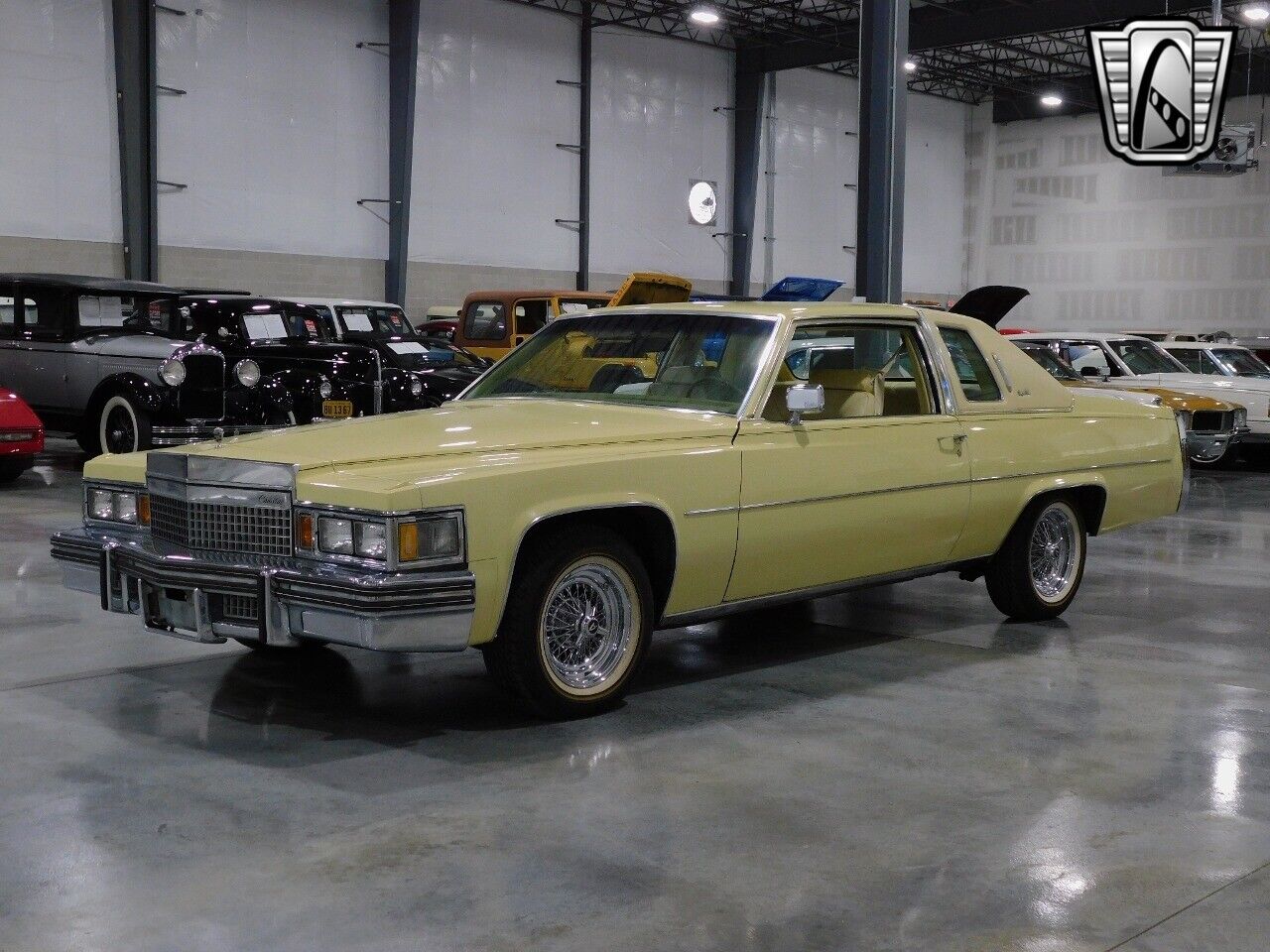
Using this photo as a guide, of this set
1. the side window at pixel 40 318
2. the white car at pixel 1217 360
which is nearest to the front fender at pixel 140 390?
the side window at pixel 40 318

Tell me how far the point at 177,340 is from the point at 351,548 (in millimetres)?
9021

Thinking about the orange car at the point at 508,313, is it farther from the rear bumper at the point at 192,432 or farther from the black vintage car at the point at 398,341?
the rear bumper at the point at 192,432

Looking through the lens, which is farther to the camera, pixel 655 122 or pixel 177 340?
pixel 655 122

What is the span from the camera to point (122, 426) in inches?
480

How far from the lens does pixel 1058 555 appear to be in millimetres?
6695

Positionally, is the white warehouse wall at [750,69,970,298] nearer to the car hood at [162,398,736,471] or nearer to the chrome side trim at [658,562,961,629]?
the chrome side trim at [658,562,961,629]

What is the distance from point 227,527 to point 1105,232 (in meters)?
32.6

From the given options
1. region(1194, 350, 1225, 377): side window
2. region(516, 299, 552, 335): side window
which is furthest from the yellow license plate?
region(1194, 350, 1225, 377): side window

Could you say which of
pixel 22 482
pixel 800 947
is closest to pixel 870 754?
pixel 800 947

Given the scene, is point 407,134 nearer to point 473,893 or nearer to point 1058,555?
point 1058,555

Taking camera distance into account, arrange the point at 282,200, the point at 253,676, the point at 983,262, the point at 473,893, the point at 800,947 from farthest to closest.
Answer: the point at 983,262 → the point at 282,200 → the point at 253,676 → the point at 473,893 → the point at 800,947

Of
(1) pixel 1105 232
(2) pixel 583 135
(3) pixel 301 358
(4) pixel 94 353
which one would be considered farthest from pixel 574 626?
(1) pixel 1105 232

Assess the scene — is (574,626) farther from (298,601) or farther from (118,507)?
(118,507)

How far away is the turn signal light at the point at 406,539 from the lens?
4.11 m
